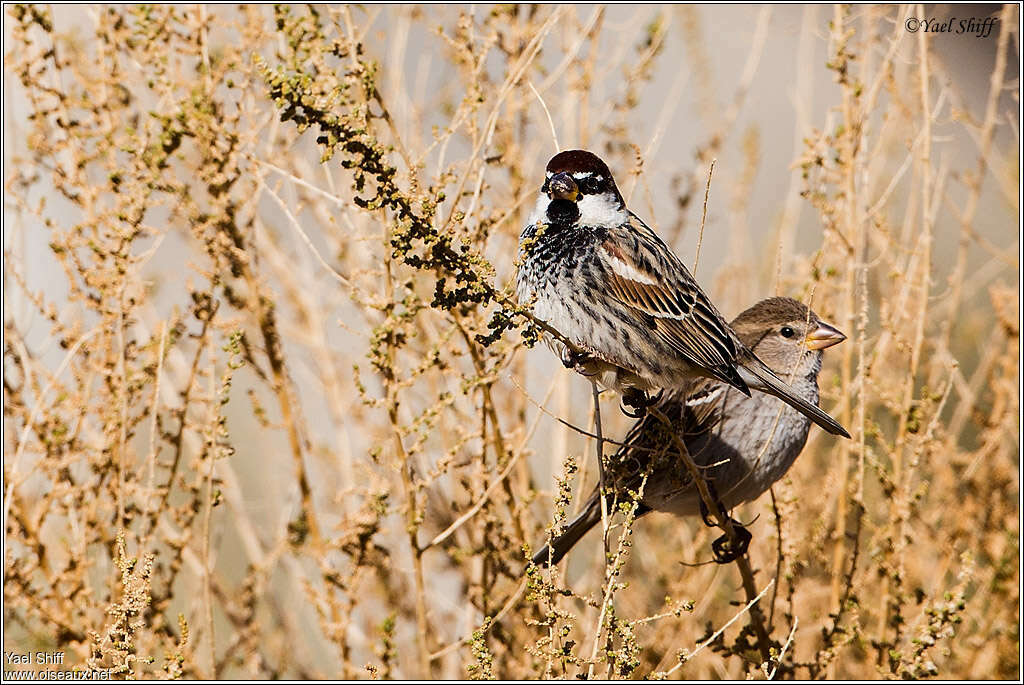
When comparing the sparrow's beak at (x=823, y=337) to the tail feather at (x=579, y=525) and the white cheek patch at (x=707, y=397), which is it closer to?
the white cheek patch at (x=707, y=397)

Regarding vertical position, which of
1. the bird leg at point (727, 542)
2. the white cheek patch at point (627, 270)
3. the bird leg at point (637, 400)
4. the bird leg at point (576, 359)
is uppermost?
the white cheek patch at point (627, 270)

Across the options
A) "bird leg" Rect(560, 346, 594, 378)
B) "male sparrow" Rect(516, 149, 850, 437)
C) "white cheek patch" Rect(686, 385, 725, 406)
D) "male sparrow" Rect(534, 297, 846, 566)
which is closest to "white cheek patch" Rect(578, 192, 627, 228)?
"male sparrow" Rect(516, 149, 850, 437)

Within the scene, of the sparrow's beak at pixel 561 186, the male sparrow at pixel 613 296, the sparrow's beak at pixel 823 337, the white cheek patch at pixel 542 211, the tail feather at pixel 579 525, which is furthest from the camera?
the sparrow's beak at pixel 823 337

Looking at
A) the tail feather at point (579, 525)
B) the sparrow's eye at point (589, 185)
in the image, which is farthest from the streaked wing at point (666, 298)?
the tail feather at point (579, 525)

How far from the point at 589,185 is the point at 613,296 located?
251 mm

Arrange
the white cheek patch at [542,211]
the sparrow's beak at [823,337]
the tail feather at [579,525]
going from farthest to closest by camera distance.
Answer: the sparrow's beak at [823,337], the tail feather at [579,525], the white cheek patch at [542,211]

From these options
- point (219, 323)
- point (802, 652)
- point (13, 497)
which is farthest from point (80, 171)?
point (802, 652)

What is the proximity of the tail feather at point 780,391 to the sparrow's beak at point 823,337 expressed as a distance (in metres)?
0.20

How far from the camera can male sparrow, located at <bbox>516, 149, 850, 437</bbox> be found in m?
2.34

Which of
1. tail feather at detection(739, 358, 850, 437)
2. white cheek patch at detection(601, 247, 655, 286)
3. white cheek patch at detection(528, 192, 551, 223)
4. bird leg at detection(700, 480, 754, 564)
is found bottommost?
bird leg at detection(700, 480, 754, 564)

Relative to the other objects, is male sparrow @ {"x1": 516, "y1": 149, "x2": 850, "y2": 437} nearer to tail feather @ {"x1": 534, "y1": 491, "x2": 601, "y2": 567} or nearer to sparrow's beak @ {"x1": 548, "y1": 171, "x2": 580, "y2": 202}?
sparrow's beak @ {"x1": 548, "y1": 171, "x2": 580, "y2": 202}

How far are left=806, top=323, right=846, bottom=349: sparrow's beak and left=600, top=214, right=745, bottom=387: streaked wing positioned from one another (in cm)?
37

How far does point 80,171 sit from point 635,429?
62.3 inches

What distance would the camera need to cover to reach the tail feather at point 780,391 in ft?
8.11
